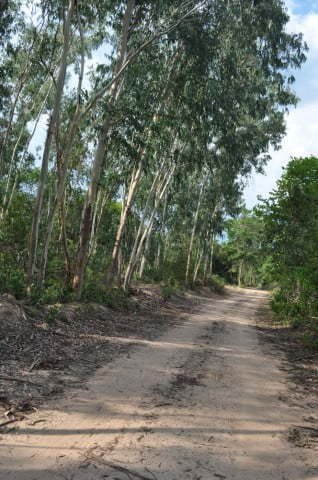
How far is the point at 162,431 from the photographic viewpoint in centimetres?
451

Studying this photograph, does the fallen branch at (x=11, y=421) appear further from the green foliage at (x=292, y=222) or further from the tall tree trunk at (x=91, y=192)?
the green foliage at (x=292, y=222)

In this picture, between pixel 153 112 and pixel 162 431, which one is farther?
pixel 153 112

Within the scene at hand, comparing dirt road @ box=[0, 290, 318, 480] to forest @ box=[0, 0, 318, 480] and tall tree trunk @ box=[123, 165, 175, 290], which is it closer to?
forest @ box=[0, 0, 318, 480]

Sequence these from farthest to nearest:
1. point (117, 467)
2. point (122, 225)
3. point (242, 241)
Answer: point (242, 241) < point (122, 225) < point (117, 467)

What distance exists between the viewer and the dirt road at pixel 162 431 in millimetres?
3641

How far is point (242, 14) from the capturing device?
46.5 feet

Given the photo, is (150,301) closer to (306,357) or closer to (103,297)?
(103,297)

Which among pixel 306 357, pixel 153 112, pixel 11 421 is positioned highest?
pixel 153 112

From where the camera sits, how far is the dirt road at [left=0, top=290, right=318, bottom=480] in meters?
3.64

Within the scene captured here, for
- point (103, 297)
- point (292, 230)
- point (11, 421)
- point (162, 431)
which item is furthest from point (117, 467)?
point (292, 230)

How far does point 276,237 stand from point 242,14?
7695 millimetres

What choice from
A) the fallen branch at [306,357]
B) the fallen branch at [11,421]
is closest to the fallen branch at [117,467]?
the fallen branch at [11,421]

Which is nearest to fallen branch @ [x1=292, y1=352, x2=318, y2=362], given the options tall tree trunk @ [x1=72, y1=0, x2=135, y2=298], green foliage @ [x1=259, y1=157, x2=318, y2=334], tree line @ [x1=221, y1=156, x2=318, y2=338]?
tree line @ [x1=221, y1=156, x2=318, y2=338]

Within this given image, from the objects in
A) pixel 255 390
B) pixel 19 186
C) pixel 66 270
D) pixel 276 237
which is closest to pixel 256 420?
pixel 255 390
